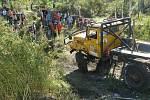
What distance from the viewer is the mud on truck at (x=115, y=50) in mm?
12734

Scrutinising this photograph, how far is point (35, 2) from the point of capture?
29.9 metres

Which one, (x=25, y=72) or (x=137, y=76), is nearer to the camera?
(x=25, y=72)

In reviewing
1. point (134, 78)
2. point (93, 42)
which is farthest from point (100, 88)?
point (93, 42)

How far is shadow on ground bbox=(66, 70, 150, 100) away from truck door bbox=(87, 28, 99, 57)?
0.91 metres

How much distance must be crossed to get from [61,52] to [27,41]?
7494mm

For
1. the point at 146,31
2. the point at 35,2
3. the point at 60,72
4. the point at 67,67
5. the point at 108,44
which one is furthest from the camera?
the point at 35,2

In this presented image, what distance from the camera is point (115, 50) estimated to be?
13727mm

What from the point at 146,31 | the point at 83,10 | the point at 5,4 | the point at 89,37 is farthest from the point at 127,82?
the point at 83,10

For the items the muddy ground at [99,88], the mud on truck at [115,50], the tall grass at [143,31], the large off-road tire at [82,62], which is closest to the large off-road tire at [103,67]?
the mud on truck at [115,50]

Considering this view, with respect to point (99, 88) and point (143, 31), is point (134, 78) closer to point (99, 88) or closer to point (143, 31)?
point (99, 88)

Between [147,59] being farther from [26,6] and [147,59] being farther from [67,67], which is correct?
[26,6]

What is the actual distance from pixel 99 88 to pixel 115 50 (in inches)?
59.1

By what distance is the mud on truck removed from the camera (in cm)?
1273

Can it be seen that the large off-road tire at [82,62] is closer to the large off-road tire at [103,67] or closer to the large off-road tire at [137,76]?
the large off-road tire at [103,67]
